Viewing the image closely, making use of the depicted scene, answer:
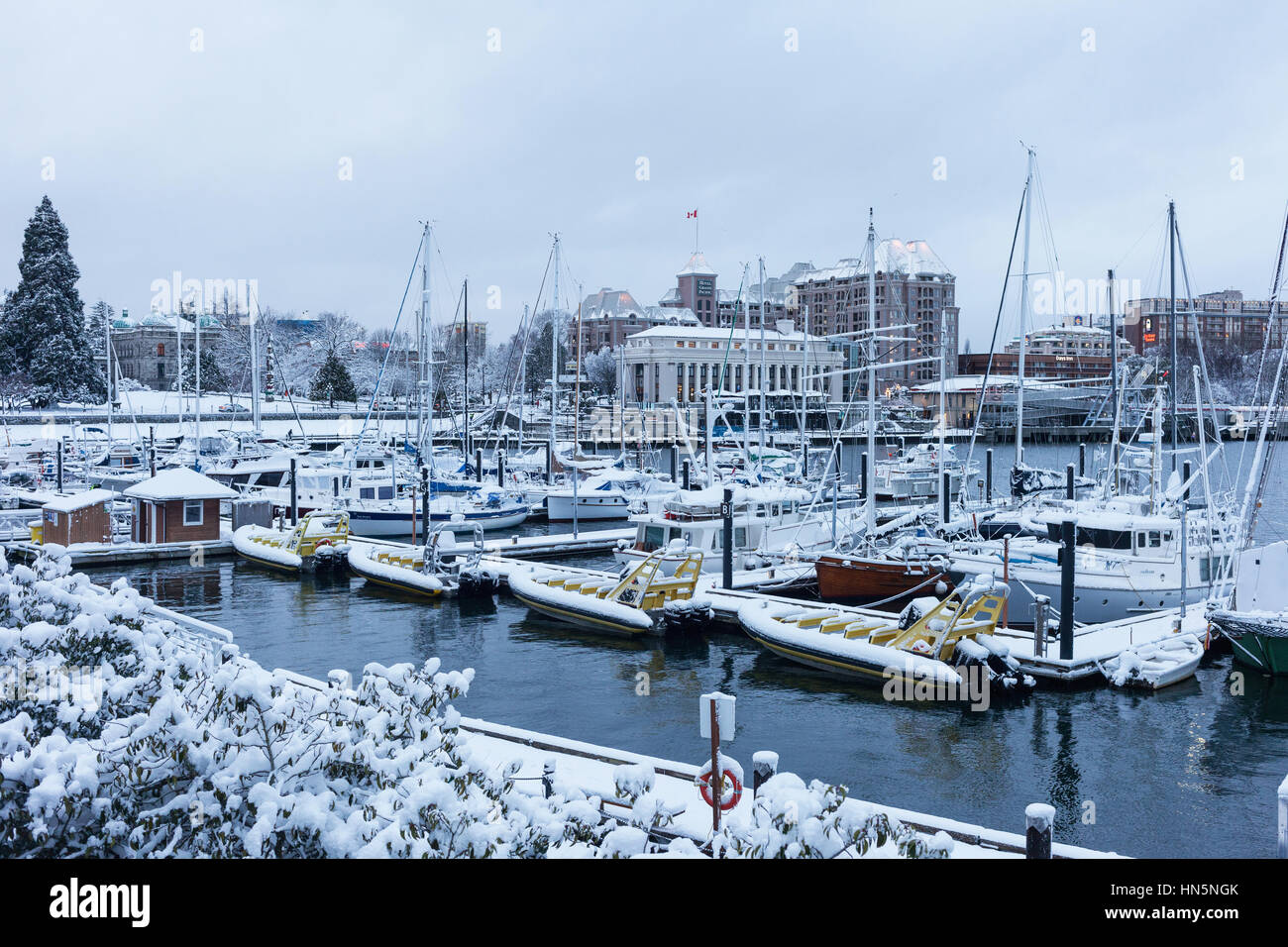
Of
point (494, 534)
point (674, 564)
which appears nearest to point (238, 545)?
point (494, 534)

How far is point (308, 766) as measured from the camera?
6992 mm

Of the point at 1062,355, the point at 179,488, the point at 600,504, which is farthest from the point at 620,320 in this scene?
the point at 179,488

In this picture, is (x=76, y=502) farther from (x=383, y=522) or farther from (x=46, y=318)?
(x=46, y=318)

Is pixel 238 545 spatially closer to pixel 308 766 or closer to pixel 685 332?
pixel 308 766

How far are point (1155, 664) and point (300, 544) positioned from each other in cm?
2656

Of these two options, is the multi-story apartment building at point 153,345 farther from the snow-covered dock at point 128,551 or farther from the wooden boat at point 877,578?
the wooden boat at point 877,578

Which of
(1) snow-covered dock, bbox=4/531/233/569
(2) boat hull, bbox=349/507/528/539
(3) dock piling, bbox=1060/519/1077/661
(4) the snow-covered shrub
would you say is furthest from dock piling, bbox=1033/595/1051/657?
(1) snow-covered dock, bbox=4/531/233/569

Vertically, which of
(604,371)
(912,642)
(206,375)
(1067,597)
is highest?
(604,371)

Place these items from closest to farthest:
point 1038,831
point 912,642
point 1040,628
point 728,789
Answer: point 1038,831 → point 728,789 → point 912,642 → point 1040,628

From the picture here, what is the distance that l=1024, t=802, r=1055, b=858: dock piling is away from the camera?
29.8 ft

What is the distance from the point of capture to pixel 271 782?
685 cm
